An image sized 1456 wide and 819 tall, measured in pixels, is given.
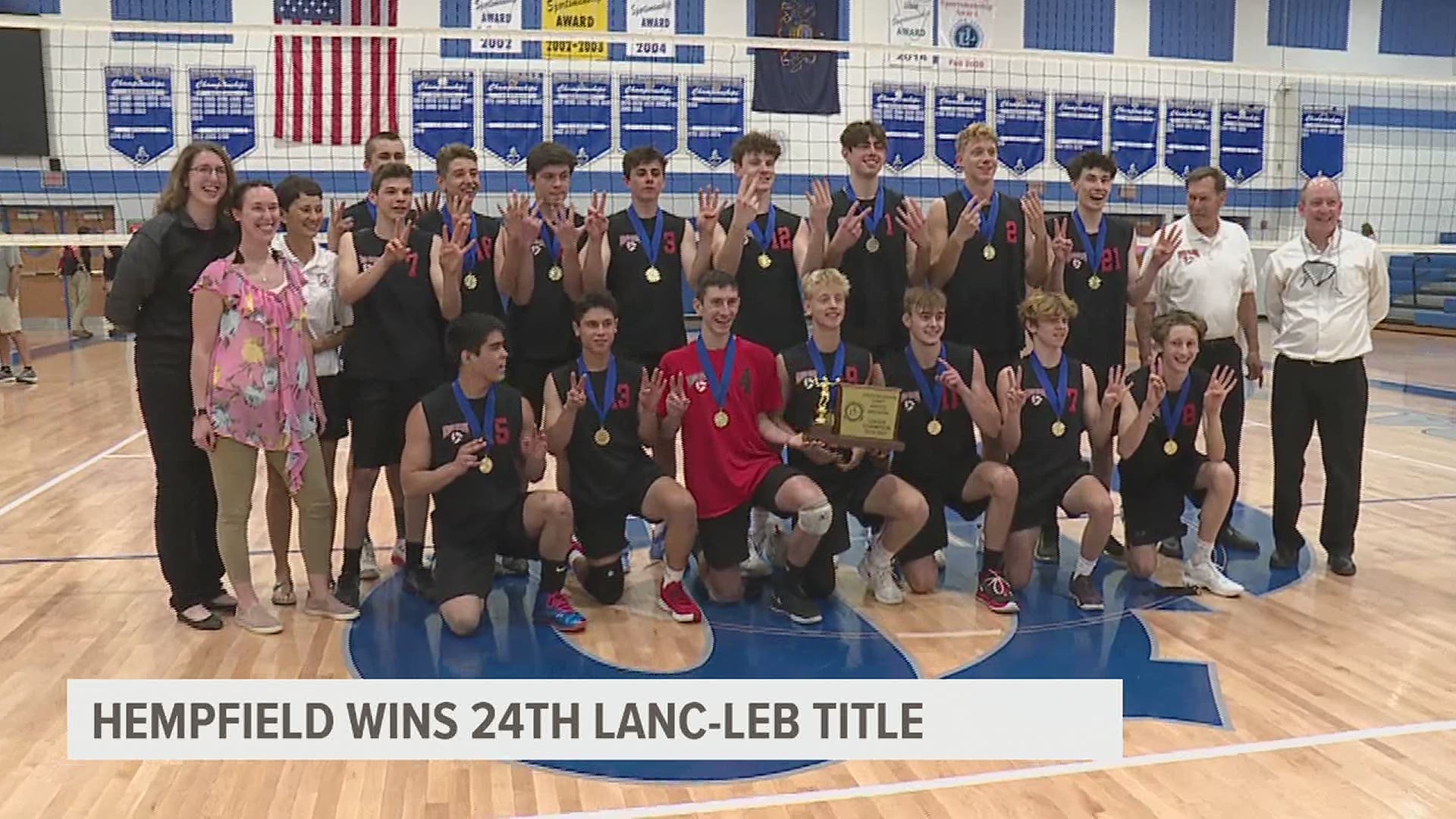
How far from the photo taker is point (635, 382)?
15.3 ft

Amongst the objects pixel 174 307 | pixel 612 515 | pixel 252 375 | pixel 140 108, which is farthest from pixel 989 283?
pixel 140 108

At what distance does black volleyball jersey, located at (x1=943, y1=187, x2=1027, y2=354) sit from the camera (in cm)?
504

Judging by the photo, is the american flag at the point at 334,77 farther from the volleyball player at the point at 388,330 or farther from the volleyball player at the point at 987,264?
the volleyball player at the point at 987,264

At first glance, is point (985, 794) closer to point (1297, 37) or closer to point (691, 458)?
point (691, 458)

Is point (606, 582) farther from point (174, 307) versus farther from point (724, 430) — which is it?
point (174, 307)

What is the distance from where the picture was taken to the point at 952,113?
15.7 meters

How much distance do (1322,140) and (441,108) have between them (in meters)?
13.3

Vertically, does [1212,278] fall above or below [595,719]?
above

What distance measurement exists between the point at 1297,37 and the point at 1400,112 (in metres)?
2.08

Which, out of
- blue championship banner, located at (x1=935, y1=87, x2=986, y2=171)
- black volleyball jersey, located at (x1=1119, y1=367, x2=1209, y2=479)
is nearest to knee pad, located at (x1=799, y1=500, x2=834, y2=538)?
black volleyball jersey, located at (x1=1119, y1=367, x2=1209, y2=479)

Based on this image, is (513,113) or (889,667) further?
(513,113)

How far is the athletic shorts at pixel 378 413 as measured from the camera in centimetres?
466

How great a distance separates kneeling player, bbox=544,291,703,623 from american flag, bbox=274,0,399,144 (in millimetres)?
10100

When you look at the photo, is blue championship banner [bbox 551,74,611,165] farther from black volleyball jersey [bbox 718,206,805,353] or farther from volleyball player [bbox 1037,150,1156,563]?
volleyball player [bbox 1037,150,1156,563]
